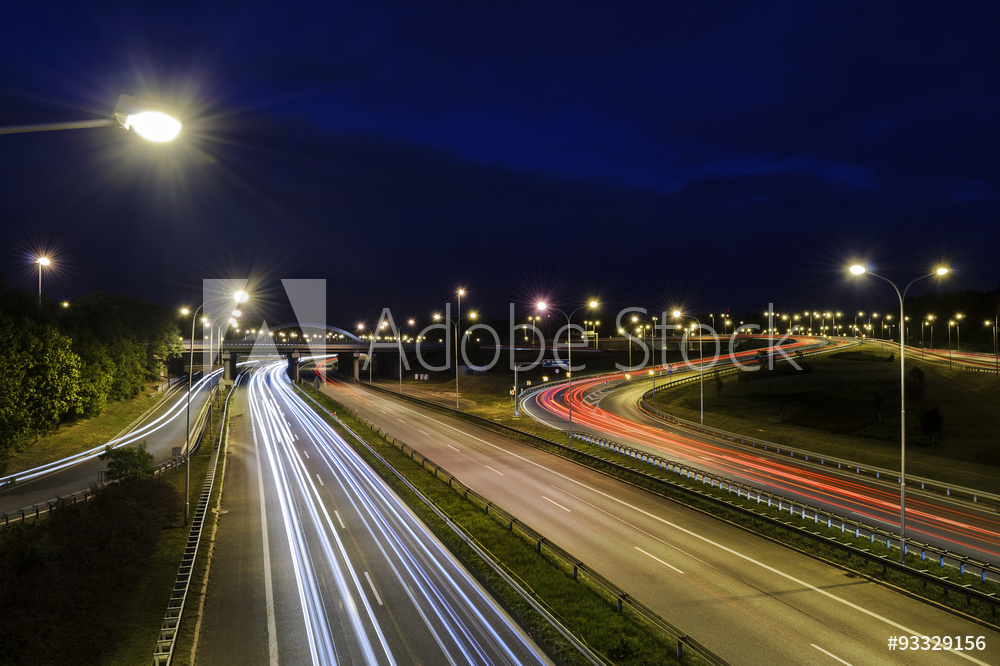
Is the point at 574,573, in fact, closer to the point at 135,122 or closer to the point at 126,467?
the point at 135,122

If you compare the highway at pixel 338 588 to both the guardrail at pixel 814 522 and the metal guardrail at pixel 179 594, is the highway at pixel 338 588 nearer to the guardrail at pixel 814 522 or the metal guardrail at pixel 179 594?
the metal guardrail at pixel 179 594

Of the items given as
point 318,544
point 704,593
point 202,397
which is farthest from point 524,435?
point 202,397

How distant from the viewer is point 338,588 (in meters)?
17.0

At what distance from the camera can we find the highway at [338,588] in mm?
13523

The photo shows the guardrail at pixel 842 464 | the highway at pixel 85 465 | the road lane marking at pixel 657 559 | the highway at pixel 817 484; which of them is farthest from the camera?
the highway at pixel 85 465

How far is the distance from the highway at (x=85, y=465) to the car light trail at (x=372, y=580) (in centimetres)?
1274

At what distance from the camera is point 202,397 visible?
72.5 meters

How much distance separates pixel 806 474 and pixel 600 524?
56.8 ft

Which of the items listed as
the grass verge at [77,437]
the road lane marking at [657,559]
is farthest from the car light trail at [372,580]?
the grass verge at [77,437]

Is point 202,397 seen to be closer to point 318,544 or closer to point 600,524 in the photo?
point 318,544

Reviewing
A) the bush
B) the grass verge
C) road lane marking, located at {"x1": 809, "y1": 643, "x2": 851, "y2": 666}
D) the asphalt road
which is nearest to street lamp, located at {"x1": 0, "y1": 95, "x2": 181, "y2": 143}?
the bush

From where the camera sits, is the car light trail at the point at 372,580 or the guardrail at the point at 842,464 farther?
the guardrail at the point at 842,464

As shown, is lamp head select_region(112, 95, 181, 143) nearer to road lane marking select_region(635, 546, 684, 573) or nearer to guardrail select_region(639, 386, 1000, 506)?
road lane marking select_region(635, 546, 684, 573)

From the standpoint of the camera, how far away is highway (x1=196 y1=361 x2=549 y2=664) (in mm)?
13523
